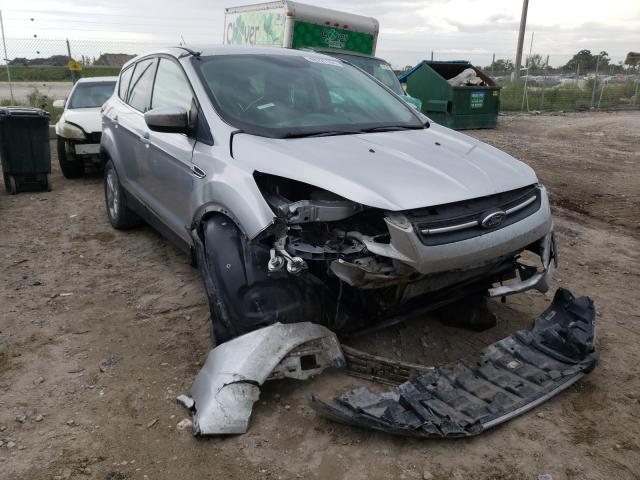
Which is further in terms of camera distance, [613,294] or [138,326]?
[613,294]

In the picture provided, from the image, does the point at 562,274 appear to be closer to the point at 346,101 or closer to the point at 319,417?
the point at 346,101

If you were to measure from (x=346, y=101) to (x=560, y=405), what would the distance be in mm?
2390

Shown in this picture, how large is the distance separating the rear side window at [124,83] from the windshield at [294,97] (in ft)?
5.43

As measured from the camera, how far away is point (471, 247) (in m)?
2.83

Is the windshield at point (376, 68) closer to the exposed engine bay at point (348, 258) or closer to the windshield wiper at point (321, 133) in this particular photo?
the windshield wiper at point (321, 133)

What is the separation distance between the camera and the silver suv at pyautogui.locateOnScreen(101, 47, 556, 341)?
2.79 m

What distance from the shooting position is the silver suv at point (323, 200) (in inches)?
110

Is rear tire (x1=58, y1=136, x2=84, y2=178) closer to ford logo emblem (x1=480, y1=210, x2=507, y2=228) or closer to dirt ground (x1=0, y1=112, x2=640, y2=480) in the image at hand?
dirt ground (x1=0, y1=112, x2=640, y2=480)

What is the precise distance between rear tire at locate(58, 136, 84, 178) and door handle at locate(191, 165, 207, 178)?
544 cm

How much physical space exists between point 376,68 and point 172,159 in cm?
682

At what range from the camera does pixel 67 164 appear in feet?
27.3

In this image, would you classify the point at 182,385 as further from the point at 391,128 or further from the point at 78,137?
the point at 78,137

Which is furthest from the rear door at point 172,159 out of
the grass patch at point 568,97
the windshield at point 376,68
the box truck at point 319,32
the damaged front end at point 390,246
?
the grass patch at point 568,97

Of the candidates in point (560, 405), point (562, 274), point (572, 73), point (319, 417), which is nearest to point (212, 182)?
point (319, 417)
